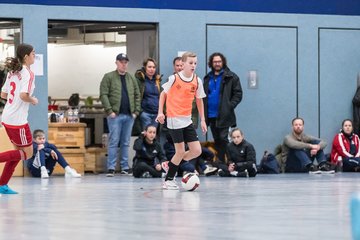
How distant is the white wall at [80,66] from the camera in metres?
27.0

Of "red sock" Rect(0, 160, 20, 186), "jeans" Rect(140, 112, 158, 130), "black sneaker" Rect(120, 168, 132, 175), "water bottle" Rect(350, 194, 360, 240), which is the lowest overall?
"black sneaker" Rect(120, 168, 132, 175)

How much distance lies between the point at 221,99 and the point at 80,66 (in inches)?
273

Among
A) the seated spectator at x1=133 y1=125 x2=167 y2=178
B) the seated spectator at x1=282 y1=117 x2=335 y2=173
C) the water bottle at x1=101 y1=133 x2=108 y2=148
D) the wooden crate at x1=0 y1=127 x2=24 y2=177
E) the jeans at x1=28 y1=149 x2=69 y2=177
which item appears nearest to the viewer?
the seated spectator at x1=133 y1=125 x2=167 y2=178

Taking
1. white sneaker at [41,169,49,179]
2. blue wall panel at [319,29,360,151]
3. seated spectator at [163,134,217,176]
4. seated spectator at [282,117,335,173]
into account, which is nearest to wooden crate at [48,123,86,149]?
white sneaker at [41,169,49,179]

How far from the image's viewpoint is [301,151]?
73.0 ft

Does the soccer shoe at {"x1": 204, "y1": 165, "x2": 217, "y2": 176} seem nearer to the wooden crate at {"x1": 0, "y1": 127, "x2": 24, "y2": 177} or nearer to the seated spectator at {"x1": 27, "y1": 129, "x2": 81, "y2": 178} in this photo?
the seated spectator at {"x1": 27, "y1": 129, "x2": 81, "y2": 178}

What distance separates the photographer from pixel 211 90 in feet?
71.2

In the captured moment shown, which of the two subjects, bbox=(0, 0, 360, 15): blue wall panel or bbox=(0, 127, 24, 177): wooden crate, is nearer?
bbox=(0, 127, 24, 177): wooden crate

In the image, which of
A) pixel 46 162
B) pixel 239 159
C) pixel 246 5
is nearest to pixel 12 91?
pixel 46 162

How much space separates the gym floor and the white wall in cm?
908

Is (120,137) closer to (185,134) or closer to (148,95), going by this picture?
(148,95)

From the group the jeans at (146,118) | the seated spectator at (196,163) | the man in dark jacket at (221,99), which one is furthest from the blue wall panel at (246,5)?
the seated spectator at (196,163)

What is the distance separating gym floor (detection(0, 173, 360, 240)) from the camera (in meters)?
9.35

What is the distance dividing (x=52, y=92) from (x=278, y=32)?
6142mm
